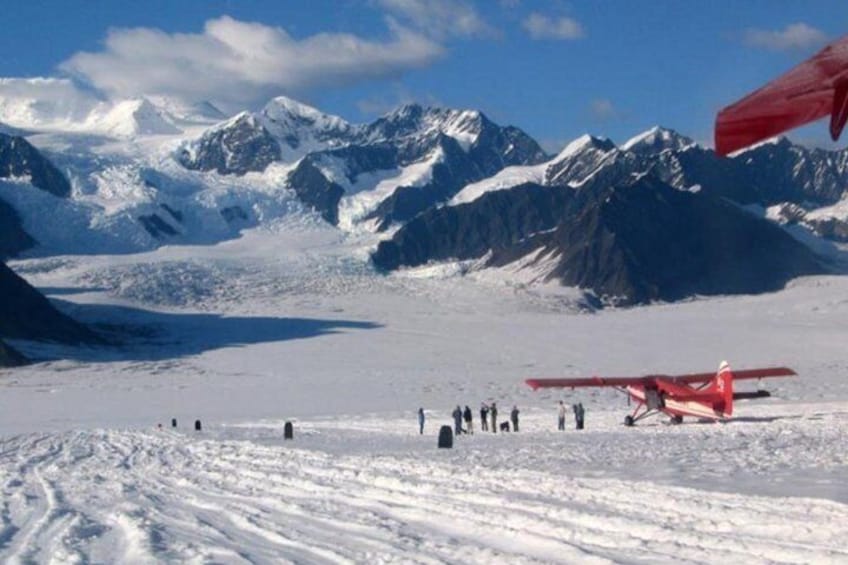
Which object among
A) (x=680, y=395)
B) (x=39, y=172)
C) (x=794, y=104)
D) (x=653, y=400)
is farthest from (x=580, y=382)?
(x=39, y=172)

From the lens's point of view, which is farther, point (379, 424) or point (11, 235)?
point (11, 235)

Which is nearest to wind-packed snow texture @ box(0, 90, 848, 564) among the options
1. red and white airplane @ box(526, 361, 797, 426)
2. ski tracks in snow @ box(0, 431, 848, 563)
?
ski tracks in snow @ box(0, 431, 848, 563)

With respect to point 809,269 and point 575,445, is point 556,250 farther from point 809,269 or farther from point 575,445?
point 575,445

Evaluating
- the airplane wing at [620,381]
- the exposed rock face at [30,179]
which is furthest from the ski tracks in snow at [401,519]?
the exposed rock face at [30,179]

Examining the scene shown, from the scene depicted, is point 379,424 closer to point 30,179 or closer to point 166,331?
point 166,331

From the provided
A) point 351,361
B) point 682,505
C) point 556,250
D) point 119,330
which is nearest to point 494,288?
point 556,250

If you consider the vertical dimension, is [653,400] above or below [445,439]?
above
